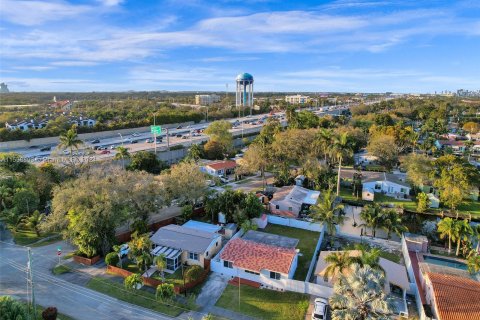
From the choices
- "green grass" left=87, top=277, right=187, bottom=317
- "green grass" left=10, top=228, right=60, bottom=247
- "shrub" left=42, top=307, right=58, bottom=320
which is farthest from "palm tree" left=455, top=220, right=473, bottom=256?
"green grass" left=10, top=228, right=60, bottom=247

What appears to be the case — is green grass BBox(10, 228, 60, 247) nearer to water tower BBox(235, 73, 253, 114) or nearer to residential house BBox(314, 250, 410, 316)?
residential house BBox(314, 250, 410, 316)

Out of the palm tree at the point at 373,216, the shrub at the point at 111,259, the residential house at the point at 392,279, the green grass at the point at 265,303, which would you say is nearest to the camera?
the green grass at the point at 265,303

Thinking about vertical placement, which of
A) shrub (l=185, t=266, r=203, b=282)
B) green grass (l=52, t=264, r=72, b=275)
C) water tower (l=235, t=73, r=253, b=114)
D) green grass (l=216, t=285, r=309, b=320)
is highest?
water tower (l=235, t=73, r=253, b=114)

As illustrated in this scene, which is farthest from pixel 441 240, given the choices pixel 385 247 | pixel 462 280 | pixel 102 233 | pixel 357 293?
pixel 102 233

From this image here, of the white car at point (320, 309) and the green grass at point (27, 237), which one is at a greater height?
the green grass at point (27, 237)

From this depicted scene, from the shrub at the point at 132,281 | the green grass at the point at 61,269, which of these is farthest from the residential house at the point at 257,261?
the green grass at the point at 61,269

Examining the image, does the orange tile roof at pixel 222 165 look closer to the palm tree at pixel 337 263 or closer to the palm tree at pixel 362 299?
the palm tree at pixel 337 263

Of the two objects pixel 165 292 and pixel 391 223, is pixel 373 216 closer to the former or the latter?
pixel 391 223

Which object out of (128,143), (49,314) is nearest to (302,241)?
(49,314)
